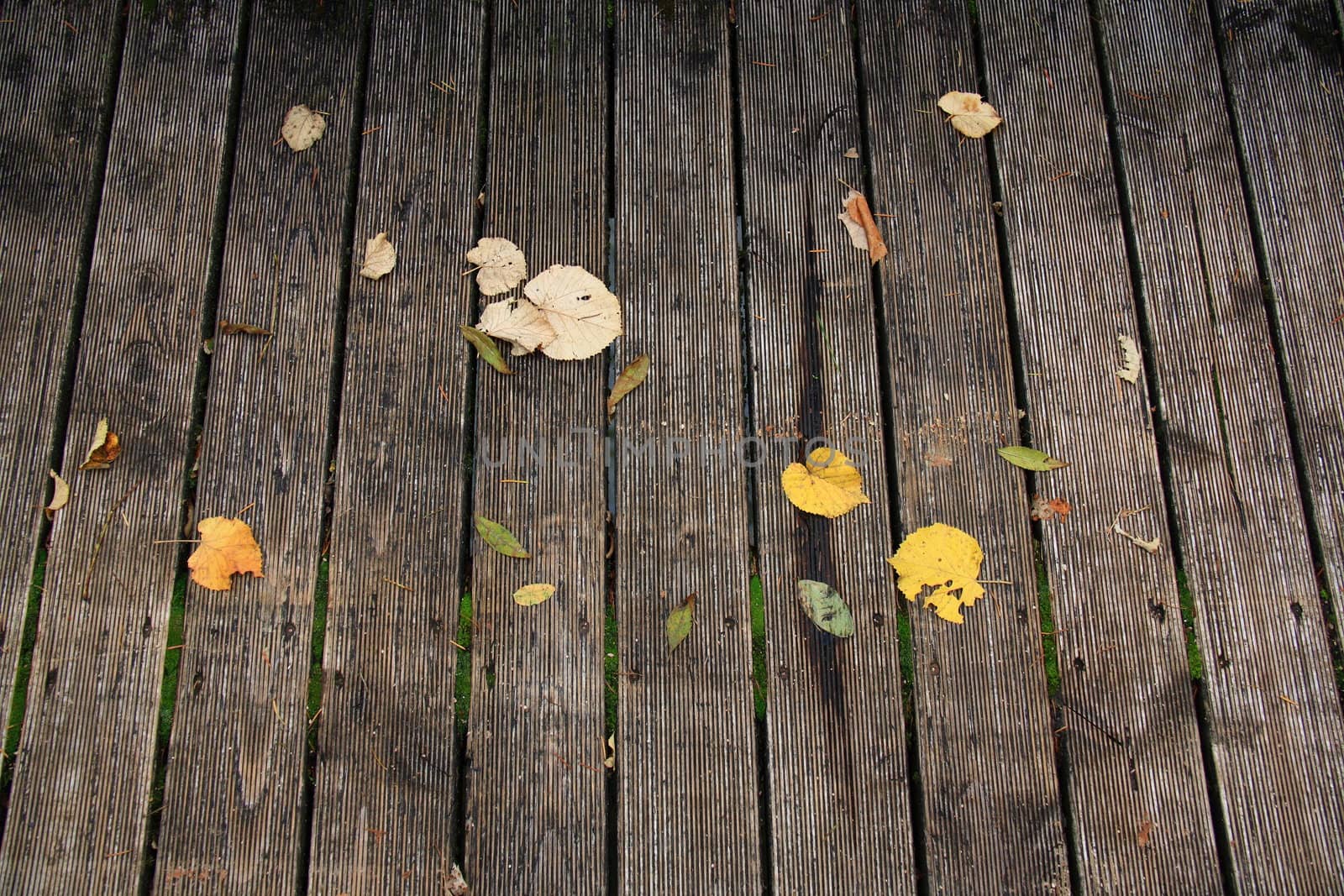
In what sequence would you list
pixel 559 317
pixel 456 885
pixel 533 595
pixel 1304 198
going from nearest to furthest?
pixel 456 885
pixel 533 595
pixel 559 317
pixel 1304 198

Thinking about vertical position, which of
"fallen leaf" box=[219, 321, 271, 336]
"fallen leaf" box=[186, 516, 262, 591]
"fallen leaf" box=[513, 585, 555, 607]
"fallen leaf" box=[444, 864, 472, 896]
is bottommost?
"fallen leaf" box=[444, 864, 472, 896]

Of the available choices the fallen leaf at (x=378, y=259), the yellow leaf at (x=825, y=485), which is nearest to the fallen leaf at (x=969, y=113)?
the yellow leaf at (x=825, y=485)

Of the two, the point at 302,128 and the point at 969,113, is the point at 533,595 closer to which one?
the point at 302,128

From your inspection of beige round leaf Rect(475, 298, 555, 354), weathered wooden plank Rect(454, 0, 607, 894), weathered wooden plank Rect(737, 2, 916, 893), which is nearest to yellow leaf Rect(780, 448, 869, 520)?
weathered wooden plank Rect(737, 2, 916, 893)

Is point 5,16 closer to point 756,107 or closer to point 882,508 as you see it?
point 756,107

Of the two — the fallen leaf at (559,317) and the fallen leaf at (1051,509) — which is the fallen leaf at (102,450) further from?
the fallen leaf at (1051,509)

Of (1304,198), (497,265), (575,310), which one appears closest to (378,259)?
(497,265)

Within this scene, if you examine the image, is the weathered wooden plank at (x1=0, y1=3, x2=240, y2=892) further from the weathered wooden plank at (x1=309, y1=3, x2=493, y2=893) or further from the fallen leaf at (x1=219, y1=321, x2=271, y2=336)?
the weathered wooden plank at (x1=309, y1=3, x2=493, y2=893)
